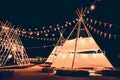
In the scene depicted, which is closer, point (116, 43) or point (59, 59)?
point (59, 59)

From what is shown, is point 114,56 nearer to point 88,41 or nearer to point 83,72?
point 88,41

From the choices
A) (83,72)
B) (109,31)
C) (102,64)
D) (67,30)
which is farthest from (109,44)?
(83,72)

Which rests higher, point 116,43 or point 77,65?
point 116,43

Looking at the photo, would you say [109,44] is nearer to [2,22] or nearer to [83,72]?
[2,22]

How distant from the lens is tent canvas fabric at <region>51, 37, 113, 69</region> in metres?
19.3

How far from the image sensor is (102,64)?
19281 millimetres

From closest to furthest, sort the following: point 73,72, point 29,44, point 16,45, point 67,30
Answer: point 73,72, point 16,45, point 67,30, point 29,44

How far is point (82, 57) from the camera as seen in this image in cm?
1961

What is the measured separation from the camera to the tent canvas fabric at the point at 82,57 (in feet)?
63.5

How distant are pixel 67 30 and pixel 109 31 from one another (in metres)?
6.73

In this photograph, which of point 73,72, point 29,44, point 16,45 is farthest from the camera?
point 29,44

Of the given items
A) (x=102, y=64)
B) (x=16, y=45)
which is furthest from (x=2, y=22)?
(x=102, y=64)

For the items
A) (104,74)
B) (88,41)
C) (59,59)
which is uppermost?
(88,41)

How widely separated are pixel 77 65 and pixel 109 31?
17.7 meters
